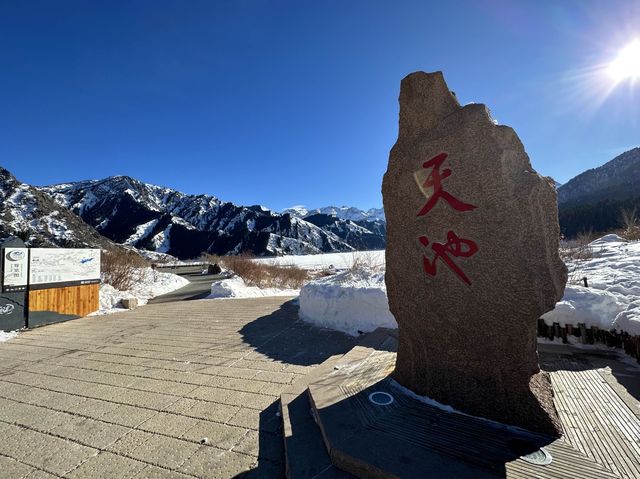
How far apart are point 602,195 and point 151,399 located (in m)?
97.1

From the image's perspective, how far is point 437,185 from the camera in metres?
2.89

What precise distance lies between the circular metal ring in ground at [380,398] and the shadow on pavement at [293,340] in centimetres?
177

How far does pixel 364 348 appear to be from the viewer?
4.59 metres

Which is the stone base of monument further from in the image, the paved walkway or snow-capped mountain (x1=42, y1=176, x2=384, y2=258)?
snow-capped mountain (x1=42, y1=176, x2=384, y2=258)

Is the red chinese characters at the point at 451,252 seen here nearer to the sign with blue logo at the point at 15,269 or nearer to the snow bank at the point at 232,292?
the sign with blue logo at the point at 15,269

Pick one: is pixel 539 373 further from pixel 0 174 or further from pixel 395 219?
pixel 0 174

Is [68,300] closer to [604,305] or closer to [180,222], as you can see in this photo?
[604,305]

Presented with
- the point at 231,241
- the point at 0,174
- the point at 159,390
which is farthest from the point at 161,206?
the point at 159,390

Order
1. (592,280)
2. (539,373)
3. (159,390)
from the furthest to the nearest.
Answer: (592,280)
(159,390)
(539,373)

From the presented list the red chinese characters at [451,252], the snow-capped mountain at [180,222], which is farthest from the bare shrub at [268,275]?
the snow-capped mountain at [180,222]

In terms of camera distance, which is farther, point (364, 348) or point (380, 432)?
point (364, 348)

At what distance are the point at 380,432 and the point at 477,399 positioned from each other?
0.90 metres

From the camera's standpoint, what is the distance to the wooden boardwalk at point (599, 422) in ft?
6.56

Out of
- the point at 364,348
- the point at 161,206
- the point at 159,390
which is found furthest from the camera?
the point at 161,206
